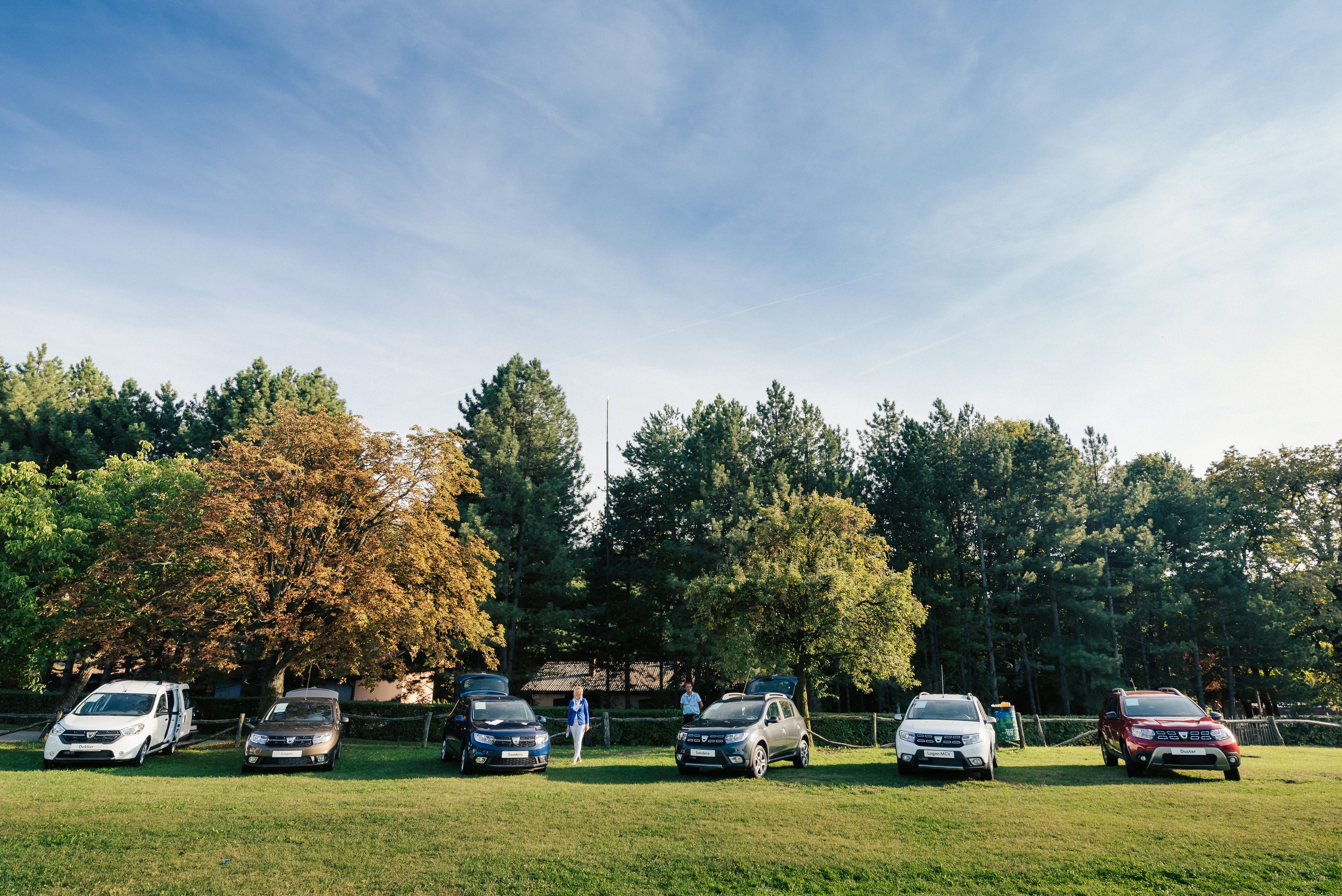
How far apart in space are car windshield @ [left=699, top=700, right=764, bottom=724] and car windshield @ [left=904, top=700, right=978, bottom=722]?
327 centimetres

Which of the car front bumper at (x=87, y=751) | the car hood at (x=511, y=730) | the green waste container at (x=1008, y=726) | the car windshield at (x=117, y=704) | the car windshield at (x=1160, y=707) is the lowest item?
the green waste container at (x=1008, y=726)

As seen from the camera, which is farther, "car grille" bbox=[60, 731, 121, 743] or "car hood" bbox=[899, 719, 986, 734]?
"car grille" bbox=[60, 731, 121, 743]

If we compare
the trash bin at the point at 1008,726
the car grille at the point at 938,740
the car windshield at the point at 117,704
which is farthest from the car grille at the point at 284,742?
the trash bin at the point at 1008,726

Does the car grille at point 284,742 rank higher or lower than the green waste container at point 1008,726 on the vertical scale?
higher

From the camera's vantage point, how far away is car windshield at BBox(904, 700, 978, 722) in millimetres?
15555

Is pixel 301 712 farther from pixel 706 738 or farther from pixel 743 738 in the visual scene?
pixel 743 738

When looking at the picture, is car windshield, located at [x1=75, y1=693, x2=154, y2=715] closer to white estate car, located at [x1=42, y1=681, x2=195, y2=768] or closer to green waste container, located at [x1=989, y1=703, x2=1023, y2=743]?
white estate car, located at [x1=42, y1=681, x2=195, y2=768]

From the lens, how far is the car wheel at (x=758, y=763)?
1515 cm

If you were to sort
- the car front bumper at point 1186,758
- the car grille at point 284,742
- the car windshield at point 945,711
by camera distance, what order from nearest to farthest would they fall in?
the car front bumper at point 1186,758 → the car windshield at point 945,711 → the car grille at point 284,742

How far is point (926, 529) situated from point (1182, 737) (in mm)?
28478

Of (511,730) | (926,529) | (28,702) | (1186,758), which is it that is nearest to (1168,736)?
(1186,758)

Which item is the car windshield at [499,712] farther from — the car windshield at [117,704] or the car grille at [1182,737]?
the car grille at [1182,737]

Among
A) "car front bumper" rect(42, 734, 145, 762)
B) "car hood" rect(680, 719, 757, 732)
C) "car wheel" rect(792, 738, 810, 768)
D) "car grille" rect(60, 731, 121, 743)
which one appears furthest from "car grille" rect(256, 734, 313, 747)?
"car wheel" rect(792, 738, 810, 768)

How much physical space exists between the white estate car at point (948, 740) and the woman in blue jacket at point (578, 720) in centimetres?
779
